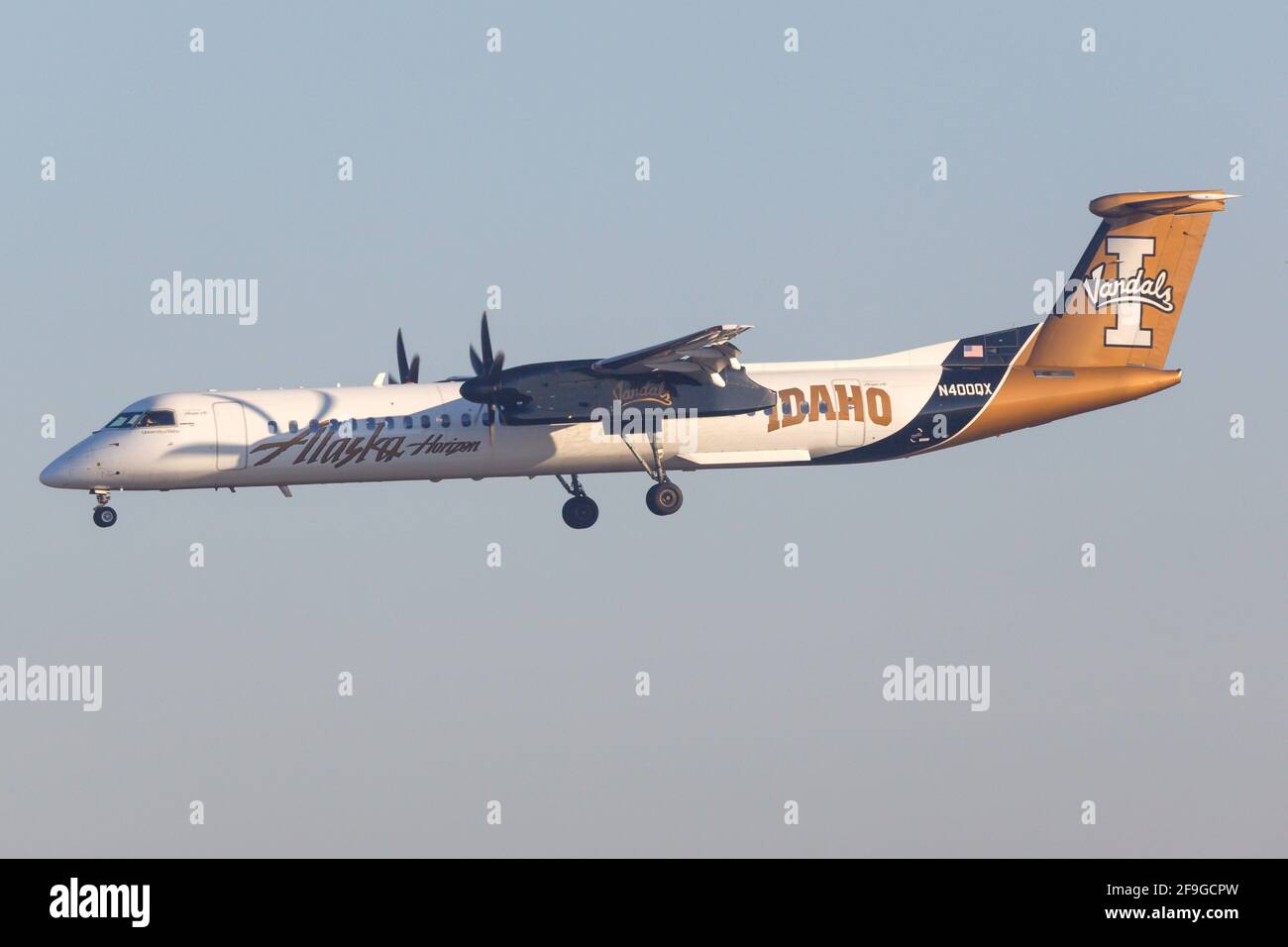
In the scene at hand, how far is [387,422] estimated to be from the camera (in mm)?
39844

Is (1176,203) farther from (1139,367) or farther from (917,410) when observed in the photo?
(917,410)

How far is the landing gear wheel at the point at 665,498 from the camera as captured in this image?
1619 inches

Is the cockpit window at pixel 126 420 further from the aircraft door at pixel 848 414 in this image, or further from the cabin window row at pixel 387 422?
the aircraft door at pixel 848 414

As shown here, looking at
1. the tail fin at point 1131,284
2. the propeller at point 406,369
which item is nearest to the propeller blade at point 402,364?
the propeller at point 406,369

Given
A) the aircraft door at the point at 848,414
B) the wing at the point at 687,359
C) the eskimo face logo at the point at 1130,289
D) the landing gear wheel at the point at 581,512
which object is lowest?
the landing gear wheel at the point at 581,512

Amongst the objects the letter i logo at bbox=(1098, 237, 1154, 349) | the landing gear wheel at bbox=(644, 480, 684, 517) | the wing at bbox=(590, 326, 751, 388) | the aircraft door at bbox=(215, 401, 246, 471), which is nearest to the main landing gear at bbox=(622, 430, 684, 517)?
the landing gear wheel at bbox=(644, 480, 684, 517)

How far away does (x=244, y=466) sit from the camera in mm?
39719

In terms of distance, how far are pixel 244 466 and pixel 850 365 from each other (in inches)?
492

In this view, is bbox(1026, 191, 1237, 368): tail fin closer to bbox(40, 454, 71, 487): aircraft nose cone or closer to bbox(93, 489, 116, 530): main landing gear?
bbox(93, 489, 116, 530): main landing gear

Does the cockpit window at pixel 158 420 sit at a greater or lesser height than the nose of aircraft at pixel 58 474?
greater

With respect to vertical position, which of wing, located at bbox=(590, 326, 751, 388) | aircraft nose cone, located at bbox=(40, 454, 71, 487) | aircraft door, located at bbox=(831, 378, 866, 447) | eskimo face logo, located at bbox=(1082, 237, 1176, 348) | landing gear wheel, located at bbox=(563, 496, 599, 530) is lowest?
landing gear wheel, located at bbox=(563, 496, 599, 530)

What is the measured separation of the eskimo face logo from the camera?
4316cm

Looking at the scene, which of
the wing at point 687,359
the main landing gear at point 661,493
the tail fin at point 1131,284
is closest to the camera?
the wing at point 687,359

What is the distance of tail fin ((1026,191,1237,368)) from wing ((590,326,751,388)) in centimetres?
710
